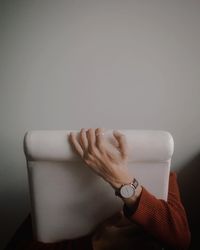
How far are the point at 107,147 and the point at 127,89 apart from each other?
67cm

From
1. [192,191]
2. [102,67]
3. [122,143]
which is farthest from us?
[192,191]

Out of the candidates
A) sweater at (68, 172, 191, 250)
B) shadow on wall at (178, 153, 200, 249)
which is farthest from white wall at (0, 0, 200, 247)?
sweater at (68, 172, 191, 250)

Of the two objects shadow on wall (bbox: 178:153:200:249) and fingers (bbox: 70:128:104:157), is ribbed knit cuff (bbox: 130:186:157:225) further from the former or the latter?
shadow on wall (bbox: 178:153:200:249)

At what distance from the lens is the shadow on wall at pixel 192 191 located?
1343 millimetres

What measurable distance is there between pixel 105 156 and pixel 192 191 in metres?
0.96

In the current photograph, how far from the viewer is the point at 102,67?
1246 millimetres

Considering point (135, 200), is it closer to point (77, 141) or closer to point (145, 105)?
point (77, 141)

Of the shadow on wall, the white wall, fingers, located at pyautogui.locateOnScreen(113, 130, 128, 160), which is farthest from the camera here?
the shadow on wall

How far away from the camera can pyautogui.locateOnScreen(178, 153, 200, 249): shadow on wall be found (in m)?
1.34

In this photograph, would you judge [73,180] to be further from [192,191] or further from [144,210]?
[192,191]

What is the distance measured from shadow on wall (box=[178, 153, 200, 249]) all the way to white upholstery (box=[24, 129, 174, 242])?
688 mm

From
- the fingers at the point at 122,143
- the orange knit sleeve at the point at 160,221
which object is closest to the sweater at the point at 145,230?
the orange knit sleeve at the point at 160,221

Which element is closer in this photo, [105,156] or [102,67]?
[105,156]

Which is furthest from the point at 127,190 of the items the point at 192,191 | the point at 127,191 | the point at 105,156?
the point at 192,191
